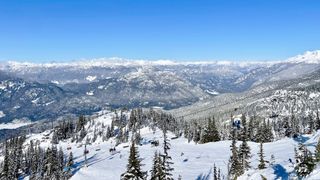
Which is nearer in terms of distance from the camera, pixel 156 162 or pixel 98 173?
pixel 156 162

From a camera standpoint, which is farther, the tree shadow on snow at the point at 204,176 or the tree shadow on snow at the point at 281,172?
the tree shadow on snow at the point at 204,176

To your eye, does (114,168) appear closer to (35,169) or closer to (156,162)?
(35,169)

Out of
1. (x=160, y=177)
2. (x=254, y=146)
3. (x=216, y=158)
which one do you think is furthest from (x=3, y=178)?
(x=160, y=177)

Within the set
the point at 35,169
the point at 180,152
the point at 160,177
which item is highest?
the point at 160,177

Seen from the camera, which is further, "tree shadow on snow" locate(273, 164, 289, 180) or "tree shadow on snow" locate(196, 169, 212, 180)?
"tree shadow on snow" locate(196, 169, 212, 180)

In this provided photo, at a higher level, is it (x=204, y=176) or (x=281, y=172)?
(x=281, y=172)

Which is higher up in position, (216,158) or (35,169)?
(216,158)

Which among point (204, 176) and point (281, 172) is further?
point (204, 176)

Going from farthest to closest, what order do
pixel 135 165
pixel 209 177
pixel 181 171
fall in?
1. pixel 181 171
2. pixel 209 177
3. pixel 135 165

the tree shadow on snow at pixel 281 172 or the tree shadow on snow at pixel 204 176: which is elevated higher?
the tree shadow on snow at pixel 281 172

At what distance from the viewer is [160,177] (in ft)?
173

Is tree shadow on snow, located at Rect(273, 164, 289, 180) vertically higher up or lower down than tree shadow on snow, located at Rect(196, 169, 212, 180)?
higher up

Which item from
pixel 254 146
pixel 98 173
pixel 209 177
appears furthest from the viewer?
→ pixel 98 173

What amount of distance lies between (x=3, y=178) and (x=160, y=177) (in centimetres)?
11426
